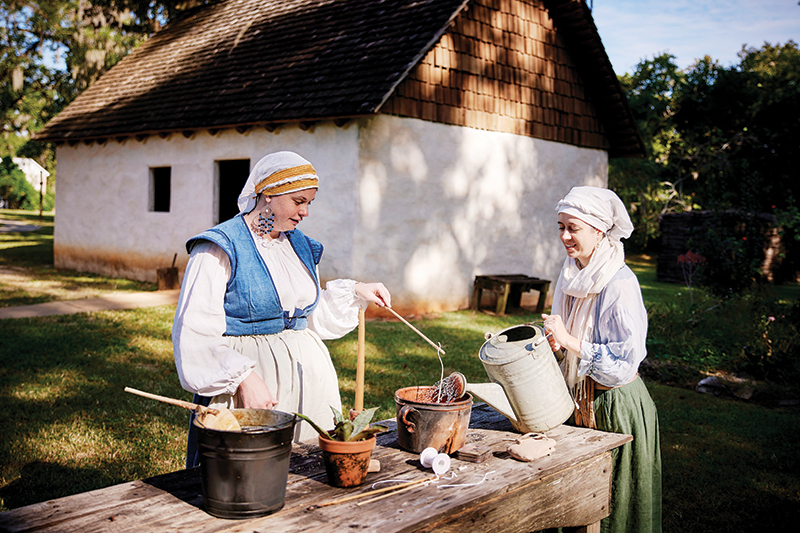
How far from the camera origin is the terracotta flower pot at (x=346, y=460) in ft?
6.75

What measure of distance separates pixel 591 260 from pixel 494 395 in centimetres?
75

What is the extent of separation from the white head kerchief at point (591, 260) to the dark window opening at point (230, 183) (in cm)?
953

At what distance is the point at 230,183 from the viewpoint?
43.1 feet

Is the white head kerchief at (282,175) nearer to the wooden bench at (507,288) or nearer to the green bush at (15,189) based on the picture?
the wooden bench at (507,288)

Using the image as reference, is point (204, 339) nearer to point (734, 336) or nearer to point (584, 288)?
point (584, 288)

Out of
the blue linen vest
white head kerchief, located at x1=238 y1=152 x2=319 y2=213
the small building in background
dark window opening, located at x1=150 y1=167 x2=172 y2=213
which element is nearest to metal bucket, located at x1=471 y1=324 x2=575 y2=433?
the blue linen vest

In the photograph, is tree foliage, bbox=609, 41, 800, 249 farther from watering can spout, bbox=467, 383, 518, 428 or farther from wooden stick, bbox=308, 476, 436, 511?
wooden stick, bbox=308, 476, 436, 511

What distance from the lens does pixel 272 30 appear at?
12.5 meters

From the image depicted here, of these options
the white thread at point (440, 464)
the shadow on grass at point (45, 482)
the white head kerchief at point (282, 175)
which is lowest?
the shadow on grass at point (45, 482)

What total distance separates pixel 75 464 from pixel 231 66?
9.58 metres

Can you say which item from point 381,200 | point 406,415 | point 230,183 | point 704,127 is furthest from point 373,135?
point 704,127

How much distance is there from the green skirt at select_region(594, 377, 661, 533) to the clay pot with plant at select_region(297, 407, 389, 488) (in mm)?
1228

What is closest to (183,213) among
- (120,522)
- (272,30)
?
(272,30)

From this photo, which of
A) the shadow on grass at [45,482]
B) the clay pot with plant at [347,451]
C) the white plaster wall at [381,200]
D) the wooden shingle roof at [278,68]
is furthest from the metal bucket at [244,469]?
the white plaster wall at [381,200]
